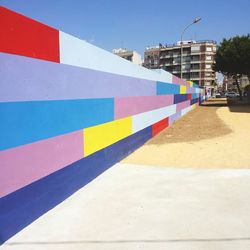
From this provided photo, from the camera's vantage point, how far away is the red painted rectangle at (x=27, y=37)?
377 cm

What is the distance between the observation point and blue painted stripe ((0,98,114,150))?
382 centimetres

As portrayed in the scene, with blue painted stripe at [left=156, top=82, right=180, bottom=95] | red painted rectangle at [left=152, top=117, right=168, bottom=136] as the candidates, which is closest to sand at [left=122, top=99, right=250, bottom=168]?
red painted rectangle at [left=152, top=117, right=168, bottom=136]

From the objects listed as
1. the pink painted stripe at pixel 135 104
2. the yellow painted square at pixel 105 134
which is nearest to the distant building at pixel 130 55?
the pink painted stripe at pixel 135 104

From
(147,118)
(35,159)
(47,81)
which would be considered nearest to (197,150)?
(147,118)

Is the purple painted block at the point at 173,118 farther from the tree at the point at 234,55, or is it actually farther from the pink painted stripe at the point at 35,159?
the tree at the point at 234,55

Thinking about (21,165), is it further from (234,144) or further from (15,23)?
(234,144)

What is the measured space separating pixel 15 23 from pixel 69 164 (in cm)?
243

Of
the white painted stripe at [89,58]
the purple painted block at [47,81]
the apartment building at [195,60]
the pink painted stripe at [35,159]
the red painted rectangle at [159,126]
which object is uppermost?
the apartment building at [195,60]

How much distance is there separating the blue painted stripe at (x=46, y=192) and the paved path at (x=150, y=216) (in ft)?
0.35

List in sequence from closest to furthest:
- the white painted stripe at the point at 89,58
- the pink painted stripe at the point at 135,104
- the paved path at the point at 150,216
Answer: the paved path at the point at 150,216, the white painted stripe at the point at 89,58, the pink painted stripe at the point at 135,104

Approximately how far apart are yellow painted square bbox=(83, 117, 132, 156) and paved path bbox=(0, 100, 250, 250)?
28.1 inches

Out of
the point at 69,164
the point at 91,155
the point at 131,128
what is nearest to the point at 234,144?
the point at 131,128

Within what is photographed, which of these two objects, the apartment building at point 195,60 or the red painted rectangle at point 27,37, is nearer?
the red painted rectangle at point 27,37

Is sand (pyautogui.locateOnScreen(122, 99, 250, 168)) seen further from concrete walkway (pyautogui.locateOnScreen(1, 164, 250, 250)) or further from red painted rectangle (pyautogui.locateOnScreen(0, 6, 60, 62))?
red painted rectangle (pyautogui.locateOnScreen(0, 6, 60, 62))
